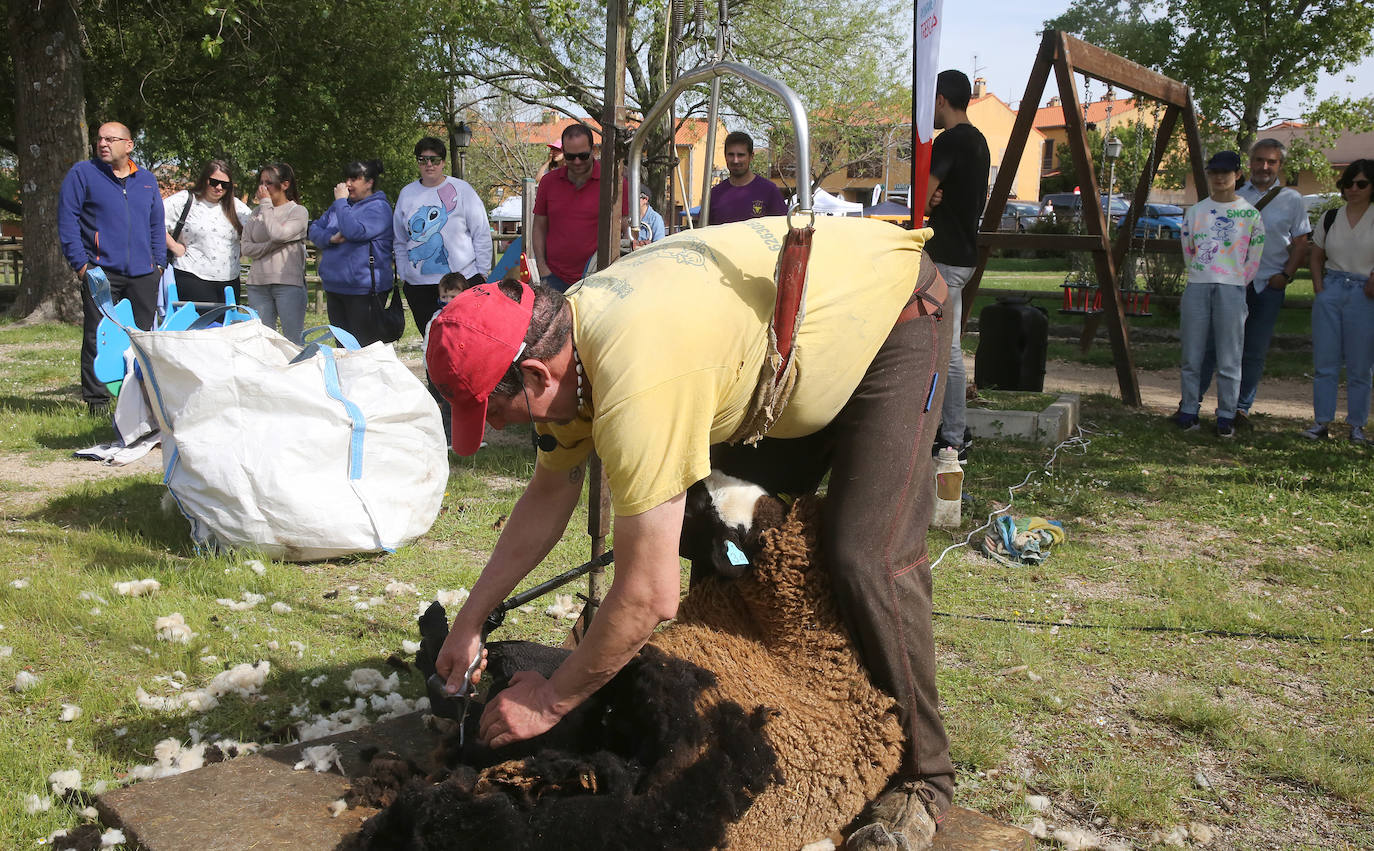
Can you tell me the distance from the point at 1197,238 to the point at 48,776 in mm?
7771

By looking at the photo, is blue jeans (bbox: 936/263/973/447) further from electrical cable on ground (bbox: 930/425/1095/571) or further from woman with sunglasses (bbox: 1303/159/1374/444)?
woman with sunglasses (bbox: 1303/159/1374/444)

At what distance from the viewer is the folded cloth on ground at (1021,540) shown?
4680mm

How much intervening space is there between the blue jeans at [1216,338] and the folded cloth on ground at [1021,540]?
10.8 feet

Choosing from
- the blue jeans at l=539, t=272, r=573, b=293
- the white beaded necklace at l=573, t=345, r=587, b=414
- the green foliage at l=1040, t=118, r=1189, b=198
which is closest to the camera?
the white beaded necklace at l=573, t=345, r=587, b=414

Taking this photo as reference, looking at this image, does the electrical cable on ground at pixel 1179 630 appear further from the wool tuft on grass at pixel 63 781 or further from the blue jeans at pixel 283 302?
the blue jeans at pixel 283 302

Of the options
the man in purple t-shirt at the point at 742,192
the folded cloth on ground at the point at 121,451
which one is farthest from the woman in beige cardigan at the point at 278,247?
the man in purple t-shirt at the point at 742,192

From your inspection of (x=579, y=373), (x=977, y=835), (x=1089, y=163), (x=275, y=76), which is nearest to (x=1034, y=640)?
(x=977, y=835)

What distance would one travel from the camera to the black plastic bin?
8.57 m

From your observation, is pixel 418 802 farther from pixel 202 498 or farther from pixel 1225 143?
pixel 1225 143

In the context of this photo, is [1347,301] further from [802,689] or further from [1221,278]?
[802,689]

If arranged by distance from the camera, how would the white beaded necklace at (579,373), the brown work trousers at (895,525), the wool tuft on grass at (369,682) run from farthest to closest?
the wool tuft on grass at (369,682) < the brown work trousers at (895,525) < the white beaded necklace at (579,373)

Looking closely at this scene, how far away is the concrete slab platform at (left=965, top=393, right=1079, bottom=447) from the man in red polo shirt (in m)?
2.95

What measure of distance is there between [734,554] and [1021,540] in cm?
270

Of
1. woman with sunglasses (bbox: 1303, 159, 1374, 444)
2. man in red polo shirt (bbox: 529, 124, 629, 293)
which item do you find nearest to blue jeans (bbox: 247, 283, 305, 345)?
man in red polo shirt (bbox: 529, 124, 629, 293)
